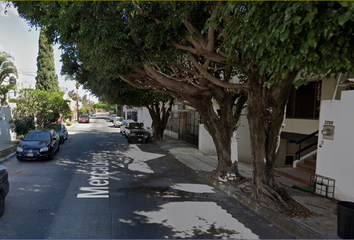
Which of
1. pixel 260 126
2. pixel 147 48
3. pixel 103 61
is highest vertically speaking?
pixel 147 48

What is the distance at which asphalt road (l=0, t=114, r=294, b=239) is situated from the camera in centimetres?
504

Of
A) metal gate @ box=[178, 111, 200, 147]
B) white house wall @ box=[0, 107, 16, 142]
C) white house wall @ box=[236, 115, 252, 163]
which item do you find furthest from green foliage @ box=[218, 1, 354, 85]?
white house wall @ box=[0, 107, 16, 142]

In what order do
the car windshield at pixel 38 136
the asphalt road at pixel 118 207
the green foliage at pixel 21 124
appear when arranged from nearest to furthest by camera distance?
the asphalt road at pixel 118 207, the car windshield at pixel 38 136, the green foliage at pixel 21 124

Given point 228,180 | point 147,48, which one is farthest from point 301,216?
point 147,48

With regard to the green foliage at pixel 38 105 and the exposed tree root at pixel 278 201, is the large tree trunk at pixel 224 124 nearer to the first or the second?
the exposed tree root at pixel 278 201

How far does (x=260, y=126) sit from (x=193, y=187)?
3.25 metres

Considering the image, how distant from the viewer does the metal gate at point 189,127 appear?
18281 mm

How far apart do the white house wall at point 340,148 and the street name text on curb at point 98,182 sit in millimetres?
6615

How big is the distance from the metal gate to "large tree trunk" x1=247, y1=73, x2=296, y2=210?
10891 millimetres

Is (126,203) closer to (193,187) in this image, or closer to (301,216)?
(193,187)

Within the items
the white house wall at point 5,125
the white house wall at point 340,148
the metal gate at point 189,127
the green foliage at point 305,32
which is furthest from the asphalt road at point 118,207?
the white house wall at point 5,125

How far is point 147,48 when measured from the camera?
8375mm

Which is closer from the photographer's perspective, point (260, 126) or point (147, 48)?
point (260, 126)

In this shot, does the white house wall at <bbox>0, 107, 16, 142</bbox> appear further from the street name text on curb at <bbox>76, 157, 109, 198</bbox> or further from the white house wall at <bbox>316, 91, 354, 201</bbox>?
the white house wall at <bbox>316, 91, 354, 201</bbox>
